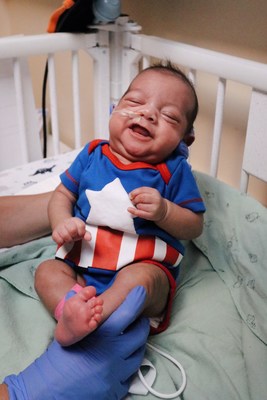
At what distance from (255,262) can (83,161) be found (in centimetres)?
43

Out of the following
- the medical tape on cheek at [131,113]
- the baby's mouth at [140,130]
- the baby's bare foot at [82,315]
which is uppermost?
the medical tape on cheek at [131,113]

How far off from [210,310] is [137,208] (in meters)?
0.30

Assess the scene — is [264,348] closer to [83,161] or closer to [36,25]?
[83,161]

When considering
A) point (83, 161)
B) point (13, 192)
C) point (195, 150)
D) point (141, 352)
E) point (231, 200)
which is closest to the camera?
point (141, 352)

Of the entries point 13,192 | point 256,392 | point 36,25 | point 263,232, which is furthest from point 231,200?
point 36,25

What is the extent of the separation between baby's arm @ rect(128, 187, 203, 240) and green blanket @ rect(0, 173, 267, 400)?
171mm

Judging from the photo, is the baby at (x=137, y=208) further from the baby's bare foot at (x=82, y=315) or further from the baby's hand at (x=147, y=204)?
the baby's bare foot at (x=82, y=315)

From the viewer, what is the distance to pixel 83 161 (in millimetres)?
947

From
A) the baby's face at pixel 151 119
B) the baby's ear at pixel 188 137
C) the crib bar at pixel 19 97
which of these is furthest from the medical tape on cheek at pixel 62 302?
the crib bar at pixel 19 97

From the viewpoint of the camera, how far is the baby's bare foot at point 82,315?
2.15 ft

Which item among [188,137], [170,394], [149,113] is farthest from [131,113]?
[170,394]

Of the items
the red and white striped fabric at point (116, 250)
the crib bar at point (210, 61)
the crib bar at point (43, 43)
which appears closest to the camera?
the red and white striped fabric at point (116, 250)

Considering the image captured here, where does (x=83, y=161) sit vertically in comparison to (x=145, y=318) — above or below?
above

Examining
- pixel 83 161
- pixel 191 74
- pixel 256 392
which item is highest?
pixel 191 74
